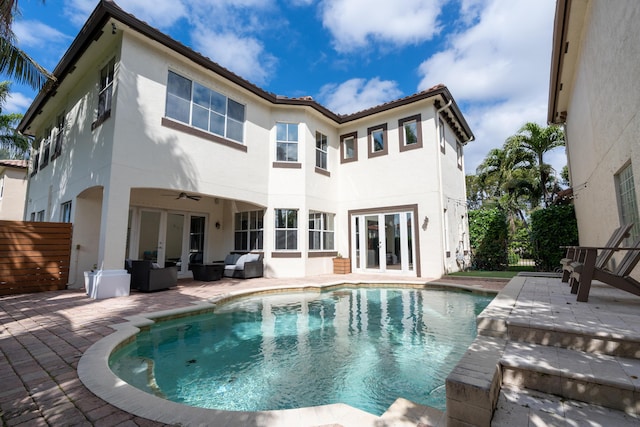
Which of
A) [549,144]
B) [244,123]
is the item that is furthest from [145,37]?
[549,144]

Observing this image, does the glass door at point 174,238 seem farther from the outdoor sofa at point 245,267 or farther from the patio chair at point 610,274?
the patio chair at point 610,274

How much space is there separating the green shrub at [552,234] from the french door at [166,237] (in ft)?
43.5

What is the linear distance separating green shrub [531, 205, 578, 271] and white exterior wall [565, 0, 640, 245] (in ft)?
1.98

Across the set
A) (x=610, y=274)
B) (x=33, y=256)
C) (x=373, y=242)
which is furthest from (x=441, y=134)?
(x=33, y=256)

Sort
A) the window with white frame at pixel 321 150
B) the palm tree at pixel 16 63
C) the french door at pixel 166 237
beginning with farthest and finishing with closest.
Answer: the window with white frame at pixel 321 150 → the french door at pixel 166 237 → the palm tree at pixel 16 63

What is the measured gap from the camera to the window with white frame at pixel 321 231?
1226cm

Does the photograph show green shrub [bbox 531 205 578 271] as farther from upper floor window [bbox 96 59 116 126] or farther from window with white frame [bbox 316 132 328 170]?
upper floor window [bbox 96 59 116 126]

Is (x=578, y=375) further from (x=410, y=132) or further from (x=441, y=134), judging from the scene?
(x=441, y=134)

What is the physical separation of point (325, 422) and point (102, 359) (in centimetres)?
270

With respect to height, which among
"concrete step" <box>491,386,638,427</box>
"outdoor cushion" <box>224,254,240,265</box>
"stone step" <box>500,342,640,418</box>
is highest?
"outdoor cushion" <box>224,254,240,265</box>

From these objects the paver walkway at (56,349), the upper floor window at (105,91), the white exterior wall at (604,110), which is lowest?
the paver walkway at (56,349)

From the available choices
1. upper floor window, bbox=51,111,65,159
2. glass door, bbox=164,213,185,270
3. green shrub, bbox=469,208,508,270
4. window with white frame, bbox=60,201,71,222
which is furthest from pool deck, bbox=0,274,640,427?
upper floor window, bbox=51,111,65,159

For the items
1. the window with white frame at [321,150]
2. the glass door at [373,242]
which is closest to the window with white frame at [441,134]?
the glass door at [373,242]

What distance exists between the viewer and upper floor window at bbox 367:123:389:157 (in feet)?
41.8
